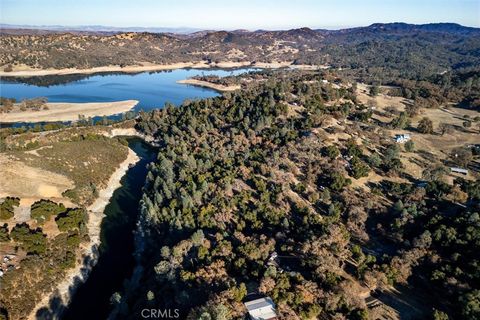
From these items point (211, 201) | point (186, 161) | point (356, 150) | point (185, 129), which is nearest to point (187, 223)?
point (211, 201)

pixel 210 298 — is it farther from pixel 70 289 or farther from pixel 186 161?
pixel 186 161

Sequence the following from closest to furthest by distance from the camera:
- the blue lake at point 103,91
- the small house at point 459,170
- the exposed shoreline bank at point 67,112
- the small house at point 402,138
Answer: the small house at point 459,170 < the small house at point 402,138 < the exposed shoreline bank at point 67,112 < the blue lake at point 103,91

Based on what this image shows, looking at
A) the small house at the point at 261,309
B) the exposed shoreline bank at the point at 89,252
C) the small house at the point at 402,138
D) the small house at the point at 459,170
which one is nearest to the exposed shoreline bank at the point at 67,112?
the exposed shoreline bank at the point at 89,252

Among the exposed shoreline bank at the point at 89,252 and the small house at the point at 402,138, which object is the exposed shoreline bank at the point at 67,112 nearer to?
the exposed shoreline bank at the point at 89,252

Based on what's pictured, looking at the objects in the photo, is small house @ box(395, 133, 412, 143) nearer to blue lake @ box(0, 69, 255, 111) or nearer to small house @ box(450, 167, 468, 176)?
small house @ box(450, 167, 468, 176)

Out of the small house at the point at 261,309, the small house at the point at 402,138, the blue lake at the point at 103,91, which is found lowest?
the small house at the point at 261,309

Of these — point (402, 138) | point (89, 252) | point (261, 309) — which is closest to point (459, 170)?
point (402, 138)

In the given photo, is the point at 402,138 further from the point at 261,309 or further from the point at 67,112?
the point at 67,112
